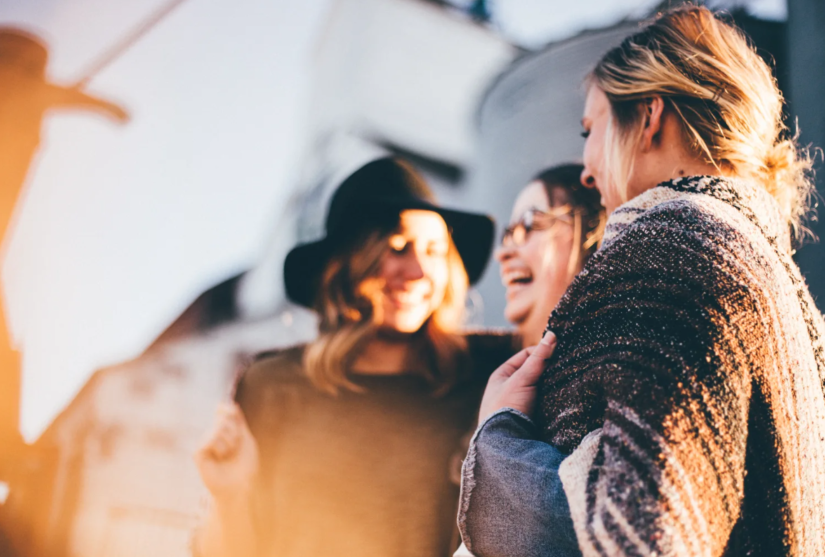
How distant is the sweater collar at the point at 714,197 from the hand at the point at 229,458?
110cm

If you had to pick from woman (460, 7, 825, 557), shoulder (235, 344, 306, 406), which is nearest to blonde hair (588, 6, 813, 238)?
woman (460, 7, 825, 557)

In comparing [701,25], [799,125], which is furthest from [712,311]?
[799,125]

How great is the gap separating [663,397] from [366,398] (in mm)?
961

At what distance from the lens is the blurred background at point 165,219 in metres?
1.52


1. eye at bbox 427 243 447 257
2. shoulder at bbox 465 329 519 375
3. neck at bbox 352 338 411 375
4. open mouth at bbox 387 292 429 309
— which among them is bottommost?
neck at bbox 352 338 411 375

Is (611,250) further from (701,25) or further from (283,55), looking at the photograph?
(283,55)

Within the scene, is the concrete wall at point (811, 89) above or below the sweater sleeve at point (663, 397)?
above

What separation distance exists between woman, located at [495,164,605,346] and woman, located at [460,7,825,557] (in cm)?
46

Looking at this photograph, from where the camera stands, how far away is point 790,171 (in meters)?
0.95

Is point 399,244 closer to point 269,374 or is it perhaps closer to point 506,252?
point 506,252

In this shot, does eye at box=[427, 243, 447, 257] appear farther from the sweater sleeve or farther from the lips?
the sweater sleeve

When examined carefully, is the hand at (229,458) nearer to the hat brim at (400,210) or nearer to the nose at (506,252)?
the hat brim at (400,210)

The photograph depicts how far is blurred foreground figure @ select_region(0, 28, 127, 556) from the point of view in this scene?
1.51 meters

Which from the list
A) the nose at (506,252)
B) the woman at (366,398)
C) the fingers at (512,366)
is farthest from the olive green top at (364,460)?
the fingers at (512,366)
